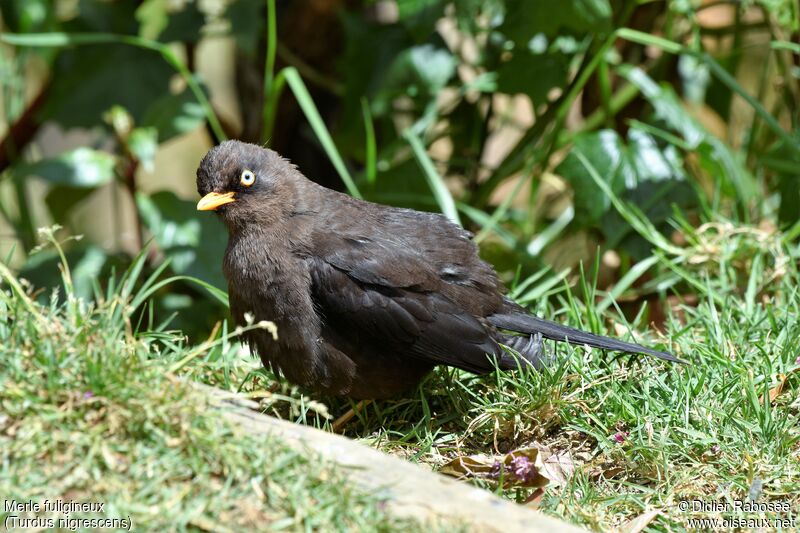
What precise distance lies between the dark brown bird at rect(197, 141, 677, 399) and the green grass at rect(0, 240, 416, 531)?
2.72 feet

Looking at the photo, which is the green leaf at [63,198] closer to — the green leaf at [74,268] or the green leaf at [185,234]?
the green leaf at [74,268]

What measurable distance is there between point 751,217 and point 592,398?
2186mm

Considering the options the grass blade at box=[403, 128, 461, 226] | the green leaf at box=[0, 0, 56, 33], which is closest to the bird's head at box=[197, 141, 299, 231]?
the grass blade at box=[403, 128, 461, 226]

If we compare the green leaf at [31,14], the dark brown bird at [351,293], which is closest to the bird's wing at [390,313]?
the dark brown bird at [351,293]

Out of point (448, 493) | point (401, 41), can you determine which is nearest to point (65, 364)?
point (448, 493)

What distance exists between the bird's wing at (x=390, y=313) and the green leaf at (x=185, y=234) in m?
0.97

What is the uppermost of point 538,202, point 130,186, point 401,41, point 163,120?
point 401,41

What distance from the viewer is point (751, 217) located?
4977 millimetres

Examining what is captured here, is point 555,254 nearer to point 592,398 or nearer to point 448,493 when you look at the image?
point 592,398

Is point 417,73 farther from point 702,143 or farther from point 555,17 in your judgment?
point 702,143

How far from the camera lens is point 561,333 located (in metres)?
3.45

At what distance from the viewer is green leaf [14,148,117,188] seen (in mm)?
4441

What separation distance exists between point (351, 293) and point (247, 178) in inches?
26.7

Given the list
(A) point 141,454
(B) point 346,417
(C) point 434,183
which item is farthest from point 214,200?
(C) point 434,183
